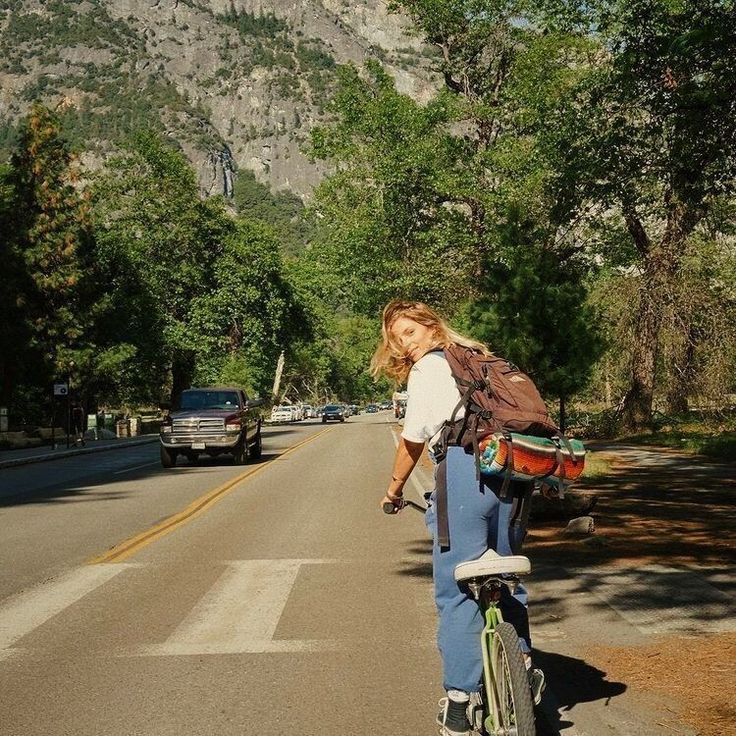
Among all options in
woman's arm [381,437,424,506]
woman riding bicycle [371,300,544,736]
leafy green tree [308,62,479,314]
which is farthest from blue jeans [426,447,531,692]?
leafy green tree [308,62,479,314]

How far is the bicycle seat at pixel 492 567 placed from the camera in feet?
13.4

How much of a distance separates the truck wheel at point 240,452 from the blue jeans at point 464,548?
843 inches

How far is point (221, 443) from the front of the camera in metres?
25.0

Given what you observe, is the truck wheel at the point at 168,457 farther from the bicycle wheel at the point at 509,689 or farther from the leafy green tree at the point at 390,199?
the bicycle wheel at the point at 509,689

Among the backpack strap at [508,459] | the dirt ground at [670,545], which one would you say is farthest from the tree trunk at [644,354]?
the backpack strap at [508,459]

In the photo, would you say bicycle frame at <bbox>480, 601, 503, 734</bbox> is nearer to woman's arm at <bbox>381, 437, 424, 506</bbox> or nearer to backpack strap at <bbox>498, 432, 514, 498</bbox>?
backpack strap at <bbox>498, 432, 514, 498</bbox>

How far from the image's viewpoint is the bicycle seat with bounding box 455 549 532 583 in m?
4.07

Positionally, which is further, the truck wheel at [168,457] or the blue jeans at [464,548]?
the truck wheel at [168,457]

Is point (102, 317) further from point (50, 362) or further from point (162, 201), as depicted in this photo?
point (162, 201)

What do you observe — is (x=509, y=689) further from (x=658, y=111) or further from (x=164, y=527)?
(x=658, y=111)

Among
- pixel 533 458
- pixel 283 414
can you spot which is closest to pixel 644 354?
pixel 533 458

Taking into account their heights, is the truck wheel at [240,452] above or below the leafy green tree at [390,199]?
below

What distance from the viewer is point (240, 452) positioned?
25781 millimetres

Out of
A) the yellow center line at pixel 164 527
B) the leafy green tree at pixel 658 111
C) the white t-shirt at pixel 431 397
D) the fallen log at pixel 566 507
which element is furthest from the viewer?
the leafy green tree at pixel 658 111
